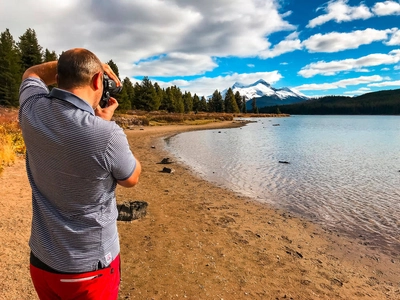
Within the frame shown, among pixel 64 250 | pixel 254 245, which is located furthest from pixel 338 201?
pixel 64 250

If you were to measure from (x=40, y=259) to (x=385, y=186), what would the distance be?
15.8 meters

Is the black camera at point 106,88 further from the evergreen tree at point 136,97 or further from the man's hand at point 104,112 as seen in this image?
the evergreen tree at point 136,97

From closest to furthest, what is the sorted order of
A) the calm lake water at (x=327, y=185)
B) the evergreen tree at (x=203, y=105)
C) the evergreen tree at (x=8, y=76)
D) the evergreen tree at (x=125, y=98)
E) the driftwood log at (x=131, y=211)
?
the driftwood log at (x=131, y=211)
the calm lake water at (x=327, y=185)
the evergreen tree at (x=8, y=76)
the evergreen tree at (x=125, y=98)
the evergreen tree at (x=203, y=105)

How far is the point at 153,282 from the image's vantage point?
16.3 ft

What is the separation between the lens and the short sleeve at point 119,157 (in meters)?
1.72

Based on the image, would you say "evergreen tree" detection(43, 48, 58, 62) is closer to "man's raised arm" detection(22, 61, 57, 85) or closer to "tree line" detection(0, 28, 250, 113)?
"tree line" detection(0, 28, 250, 113)

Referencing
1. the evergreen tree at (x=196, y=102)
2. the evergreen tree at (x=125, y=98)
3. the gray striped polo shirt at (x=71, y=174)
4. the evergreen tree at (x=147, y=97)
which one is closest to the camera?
the gray striped polo shirt at (x=71, y=174)

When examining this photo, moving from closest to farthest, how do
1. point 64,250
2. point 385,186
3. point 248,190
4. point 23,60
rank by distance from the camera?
point 64,250, point 248,190, point 385,186, point 23,60

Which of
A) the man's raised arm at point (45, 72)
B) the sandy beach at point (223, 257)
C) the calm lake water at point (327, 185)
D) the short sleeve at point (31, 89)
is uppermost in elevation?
the man's raised arm at point (45, 72)

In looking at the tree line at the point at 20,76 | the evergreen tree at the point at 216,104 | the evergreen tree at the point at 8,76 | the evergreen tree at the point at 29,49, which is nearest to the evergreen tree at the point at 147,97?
the tree line at the point at 20,76

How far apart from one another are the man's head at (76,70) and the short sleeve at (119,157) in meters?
0.40

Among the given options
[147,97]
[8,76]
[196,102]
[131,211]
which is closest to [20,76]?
[8,76]

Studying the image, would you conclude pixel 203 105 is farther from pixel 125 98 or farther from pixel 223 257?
pixel 223 257

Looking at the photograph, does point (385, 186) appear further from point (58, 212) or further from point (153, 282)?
point (58, 212)
